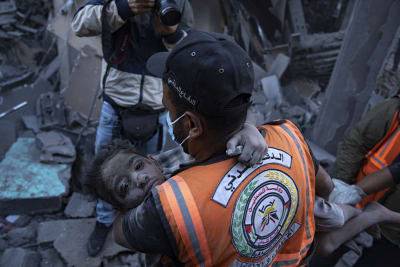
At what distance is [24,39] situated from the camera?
6.58 m

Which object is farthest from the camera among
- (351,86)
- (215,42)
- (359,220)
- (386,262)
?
(351,86)

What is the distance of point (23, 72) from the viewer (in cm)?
593

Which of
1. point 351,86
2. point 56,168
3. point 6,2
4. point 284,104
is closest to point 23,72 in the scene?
point 6,2

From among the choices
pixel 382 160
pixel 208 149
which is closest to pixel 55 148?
pixel 208 149

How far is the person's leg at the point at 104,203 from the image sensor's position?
8.87 feet

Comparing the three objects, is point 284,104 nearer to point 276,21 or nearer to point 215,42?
point 276,21

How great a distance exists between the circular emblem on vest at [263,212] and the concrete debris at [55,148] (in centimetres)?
332

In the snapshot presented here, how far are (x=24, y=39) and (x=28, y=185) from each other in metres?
4.56

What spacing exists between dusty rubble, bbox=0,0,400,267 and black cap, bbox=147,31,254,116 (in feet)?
6.75

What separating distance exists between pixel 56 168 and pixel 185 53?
3.26 meters

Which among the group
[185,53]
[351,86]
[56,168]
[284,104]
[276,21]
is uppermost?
[185,53]

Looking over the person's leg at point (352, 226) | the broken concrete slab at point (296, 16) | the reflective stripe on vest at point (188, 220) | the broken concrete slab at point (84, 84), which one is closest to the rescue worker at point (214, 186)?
the reflective stripe on vest at point (188, 220)

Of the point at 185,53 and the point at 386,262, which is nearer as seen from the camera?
the point at 185,53

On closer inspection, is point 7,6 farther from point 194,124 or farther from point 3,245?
point 194,124
